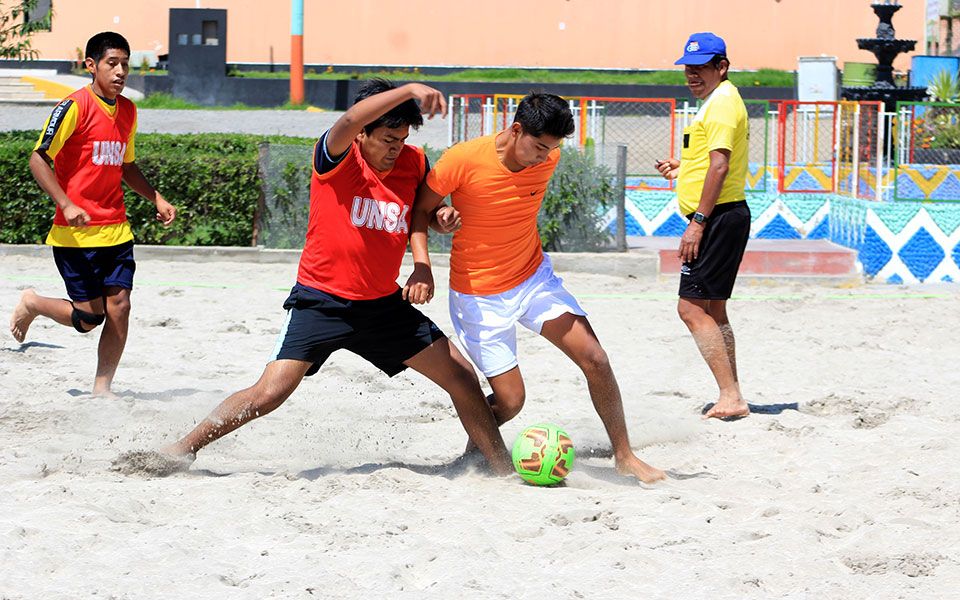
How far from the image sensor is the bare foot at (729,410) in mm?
6301

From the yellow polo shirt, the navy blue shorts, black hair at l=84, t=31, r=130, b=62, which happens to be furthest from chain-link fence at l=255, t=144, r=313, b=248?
the yellow polo shirt

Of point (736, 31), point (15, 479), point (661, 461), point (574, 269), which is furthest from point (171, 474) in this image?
point (736, 31)

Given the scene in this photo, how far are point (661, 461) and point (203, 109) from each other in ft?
82.8

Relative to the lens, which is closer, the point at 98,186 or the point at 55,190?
the point at 55,190

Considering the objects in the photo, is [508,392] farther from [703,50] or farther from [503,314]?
[703,50]

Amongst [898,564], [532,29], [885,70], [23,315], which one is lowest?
[898,564]

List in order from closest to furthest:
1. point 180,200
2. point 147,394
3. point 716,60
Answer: point 716,60
point 147,394
point 180,200

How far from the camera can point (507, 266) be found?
501 cm

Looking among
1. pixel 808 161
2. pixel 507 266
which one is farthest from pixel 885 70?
pixel 507 266

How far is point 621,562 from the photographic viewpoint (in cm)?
402

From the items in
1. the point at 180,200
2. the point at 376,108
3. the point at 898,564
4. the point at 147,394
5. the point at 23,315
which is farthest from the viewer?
the point at 180,200

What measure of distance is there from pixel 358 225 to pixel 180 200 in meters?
7.67

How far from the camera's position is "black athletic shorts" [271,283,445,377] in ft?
15.5

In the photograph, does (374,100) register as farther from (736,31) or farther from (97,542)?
(736,31)
